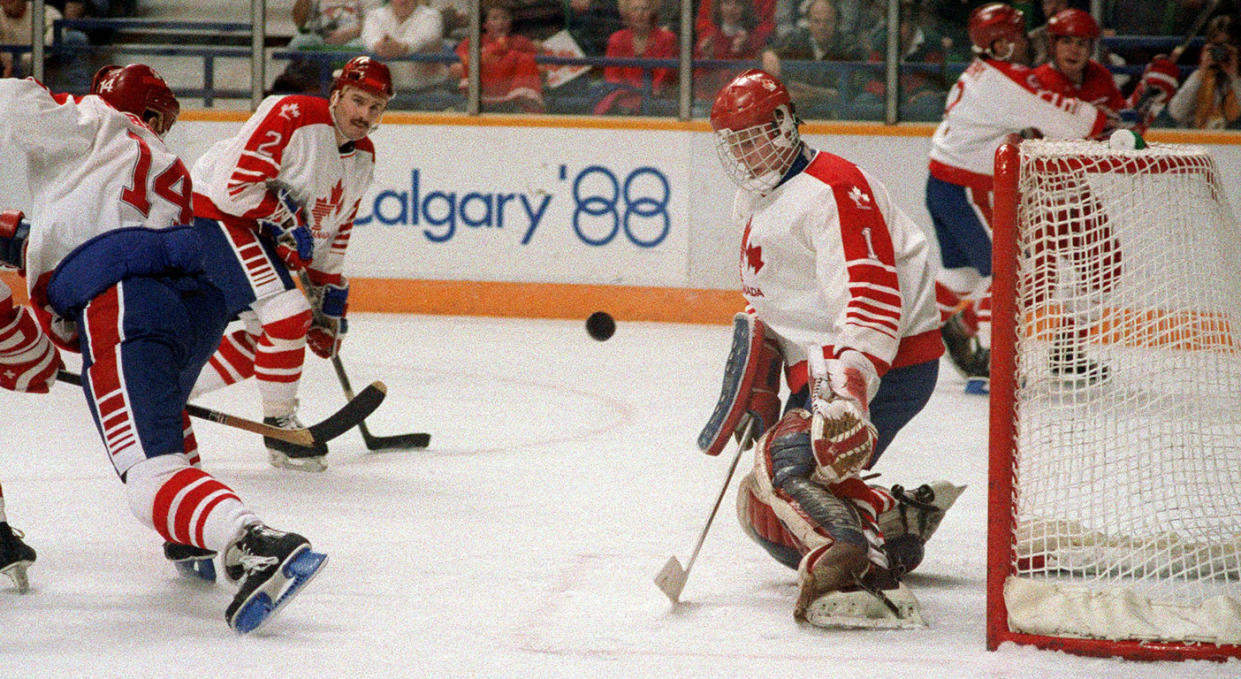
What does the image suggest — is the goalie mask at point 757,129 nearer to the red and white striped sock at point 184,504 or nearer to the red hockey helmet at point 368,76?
the red and white striped sock at point 184,504

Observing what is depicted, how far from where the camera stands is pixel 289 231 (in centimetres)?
367

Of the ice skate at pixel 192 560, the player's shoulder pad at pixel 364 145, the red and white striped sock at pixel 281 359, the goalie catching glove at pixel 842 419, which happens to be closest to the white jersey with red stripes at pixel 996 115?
the player's shoulder pad at pixel 364 145

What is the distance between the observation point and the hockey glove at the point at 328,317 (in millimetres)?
3865

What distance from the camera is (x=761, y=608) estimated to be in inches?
96.2

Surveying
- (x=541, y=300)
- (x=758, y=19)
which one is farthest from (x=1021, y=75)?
(x=541, y=300)

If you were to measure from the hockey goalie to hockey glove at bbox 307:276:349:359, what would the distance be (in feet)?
5.02

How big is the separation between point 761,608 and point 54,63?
546cm

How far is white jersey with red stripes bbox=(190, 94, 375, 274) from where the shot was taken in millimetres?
3615

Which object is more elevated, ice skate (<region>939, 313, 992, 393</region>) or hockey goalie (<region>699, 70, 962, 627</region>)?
hockey goalie (<region>699, 70, 962, 627</region>)

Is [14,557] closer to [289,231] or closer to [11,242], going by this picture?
[11,242]

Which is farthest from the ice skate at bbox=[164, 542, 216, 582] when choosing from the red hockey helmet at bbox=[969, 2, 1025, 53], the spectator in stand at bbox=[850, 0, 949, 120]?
the spectator in stand at bbox=[850, 0, 949, 120]

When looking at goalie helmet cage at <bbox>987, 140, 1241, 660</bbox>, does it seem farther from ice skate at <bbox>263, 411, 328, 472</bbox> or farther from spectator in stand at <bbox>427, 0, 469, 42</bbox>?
spectator in stand at <bbox>427, 0, 469, 42</bbox>

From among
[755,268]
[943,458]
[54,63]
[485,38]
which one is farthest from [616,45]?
[755,268]

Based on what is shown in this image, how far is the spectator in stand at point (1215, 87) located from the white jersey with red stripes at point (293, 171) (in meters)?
3.88
